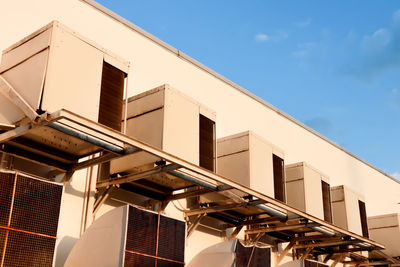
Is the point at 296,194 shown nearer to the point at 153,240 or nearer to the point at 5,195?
the point at 153,240

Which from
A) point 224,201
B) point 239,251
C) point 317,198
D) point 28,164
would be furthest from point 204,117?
point 317,198

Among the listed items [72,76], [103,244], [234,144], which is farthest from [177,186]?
[72,76]

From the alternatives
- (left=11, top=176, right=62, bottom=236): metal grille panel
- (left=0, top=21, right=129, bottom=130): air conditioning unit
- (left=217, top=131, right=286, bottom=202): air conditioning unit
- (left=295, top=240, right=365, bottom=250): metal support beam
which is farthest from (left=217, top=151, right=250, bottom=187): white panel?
(left=11, top=176, right=62, bottom=236): metal grille panel

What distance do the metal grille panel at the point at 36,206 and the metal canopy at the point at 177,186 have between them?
128 cm

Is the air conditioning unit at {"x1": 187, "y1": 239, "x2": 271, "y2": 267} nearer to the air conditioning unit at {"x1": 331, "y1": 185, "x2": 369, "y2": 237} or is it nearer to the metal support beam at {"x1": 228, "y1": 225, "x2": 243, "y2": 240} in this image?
the metal support beam at {"x1": 228, "y1": 225, "x2": 243, "y2": 240}

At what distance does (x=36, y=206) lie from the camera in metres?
11.8

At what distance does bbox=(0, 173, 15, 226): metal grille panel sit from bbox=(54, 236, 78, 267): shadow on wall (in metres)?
3.34

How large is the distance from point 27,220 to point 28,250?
64cm

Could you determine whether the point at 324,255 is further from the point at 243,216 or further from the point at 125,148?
the point at 125,148

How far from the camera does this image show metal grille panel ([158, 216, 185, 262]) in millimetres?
13938

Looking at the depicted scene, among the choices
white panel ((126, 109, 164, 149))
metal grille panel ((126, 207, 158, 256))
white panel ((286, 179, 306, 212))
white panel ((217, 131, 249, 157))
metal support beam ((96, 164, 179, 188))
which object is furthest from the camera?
white panel ((286, 179, 306, 212))

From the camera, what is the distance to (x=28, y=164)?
14.0 m

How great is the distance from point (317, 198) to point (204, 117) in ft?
24.2

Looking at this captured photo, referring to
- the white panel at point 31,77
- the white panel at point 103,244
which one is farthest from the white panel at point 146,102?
the white panel at point 31,77
